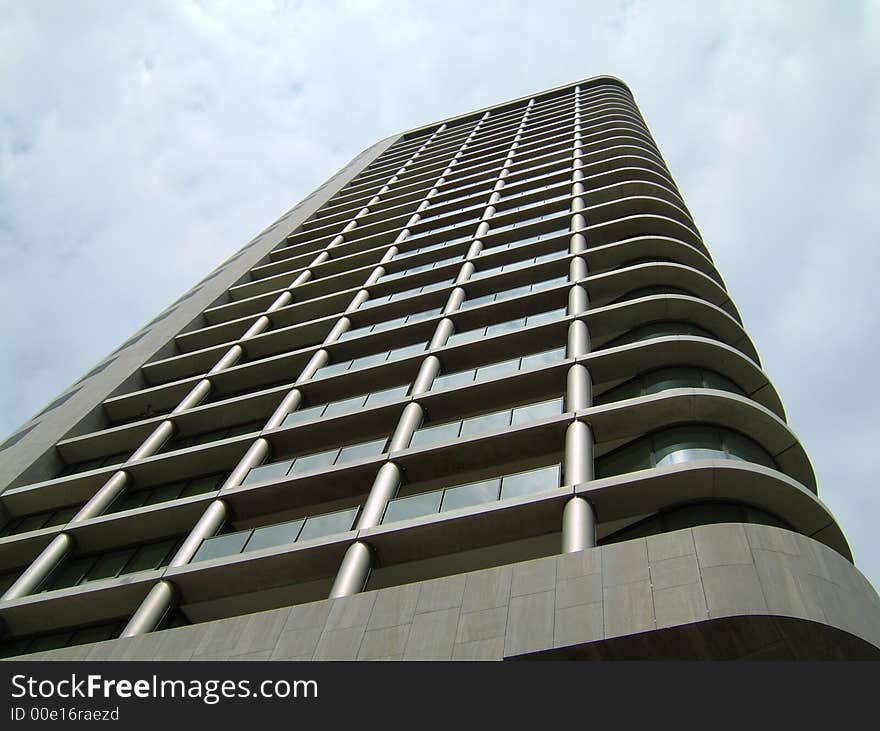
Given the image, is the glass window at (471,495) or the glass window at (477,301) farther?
the glass window at (477,301)

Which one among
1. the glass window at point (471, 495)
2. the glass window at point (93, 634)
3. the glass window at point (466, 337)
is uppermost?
the glass window at point (466, 337)

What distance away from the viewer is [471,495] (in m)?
15.5

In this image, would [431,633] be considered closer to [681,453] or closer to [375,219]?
[681,453]

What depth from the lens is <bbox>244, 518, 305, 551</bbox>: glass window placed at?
16.2m

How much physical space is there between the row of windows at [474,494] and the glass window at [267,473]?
408 centimetres

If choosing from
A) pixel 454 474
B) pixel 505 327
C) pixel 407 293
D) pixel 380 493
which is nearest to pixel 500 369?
pixel 505 327

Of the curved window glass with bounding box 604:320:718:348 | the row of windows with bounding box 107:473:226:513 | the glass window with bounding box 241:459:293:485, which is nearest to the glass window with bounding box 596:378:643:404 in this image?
the curved window glass with bounding box 604:320:718:348

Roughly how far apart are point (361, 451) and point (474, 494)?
4.00 meters

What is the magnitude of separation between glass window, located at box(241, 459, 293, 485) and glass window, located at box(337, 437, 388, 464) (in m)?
1.40

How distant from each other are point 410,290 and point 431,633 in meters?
18.9

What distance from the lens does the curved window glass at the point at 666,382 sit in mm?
18484

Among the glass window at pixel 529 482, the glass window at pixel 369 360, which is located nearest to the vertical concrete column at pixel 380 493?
the glass window at pixel 369 360

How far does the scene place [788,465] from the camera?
17.8 metres

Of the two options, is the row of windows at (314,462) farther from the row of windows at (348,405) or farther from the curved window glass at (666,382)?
the curved window glass at (666,382)
